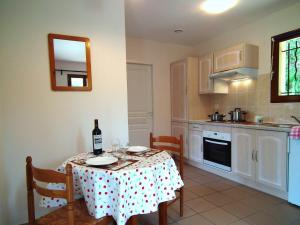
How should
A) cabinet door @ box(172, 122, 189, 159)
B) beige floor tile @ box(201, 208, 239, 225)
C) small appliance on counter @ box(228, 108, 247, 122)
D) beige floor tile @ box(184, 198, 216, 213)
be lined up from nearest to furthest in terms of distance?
beige floor tile @ box(201, 208, 239, 225), beige floor tile @ box(184, 198, 216, 213), small appliance on counter @ box(228, 108, 247, 122), cabinet door @ box(172, 122, 189, 159)

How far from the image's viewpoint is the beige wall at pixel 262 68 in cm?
266

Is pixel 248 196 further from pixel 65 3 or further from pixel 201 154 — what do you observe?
pixel 65 3

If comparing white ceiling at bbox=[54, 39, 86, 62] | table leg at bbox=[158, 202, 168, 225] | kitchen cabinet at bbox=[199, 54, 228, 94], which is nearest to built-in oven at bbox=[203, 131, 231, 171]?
kitchen cabinet at bbox=[199, 54, 228, 94]

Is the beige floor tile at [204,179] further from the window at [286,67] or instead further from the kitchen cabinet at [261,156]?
the window at [286,67]

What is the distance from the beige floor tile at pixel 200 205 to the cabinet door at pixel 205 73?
1.96 m

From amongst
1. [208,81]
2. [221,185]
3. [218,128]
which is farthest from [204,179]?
[208,81]

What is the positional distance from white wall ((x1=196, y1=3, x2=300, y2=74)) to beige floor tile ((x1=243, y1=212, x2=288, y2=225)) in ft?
6.80

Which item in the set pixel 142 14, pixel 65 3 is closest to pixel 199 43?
pixel 142 14

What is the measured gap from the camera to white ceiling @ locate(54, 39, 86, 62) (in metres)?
1.98

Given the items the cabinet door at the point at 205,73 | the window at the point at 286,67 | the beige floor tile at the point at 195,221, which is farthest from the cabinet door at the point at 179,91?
the beige floor tile at the point at 195,221

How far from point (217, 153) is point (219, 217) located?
1.26 metres

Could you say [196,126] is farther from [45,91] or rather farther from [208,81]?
[45,91]

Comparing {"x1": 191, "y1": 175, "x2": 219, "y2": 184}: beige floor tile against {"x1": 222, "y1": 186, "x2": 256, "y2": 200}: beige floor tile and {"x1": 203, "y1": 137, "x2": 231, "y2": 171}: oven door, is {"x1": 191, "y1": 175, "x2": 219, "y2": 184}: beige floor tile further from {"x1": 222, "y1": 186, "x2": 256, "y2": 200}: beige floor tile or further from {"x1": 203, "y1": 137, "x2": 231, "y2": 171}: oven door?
{"x1": 222, "y1": 186, "x2": 256, "y2": 200}: beige floor tile

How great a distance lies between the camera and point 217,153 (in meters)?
3.13
